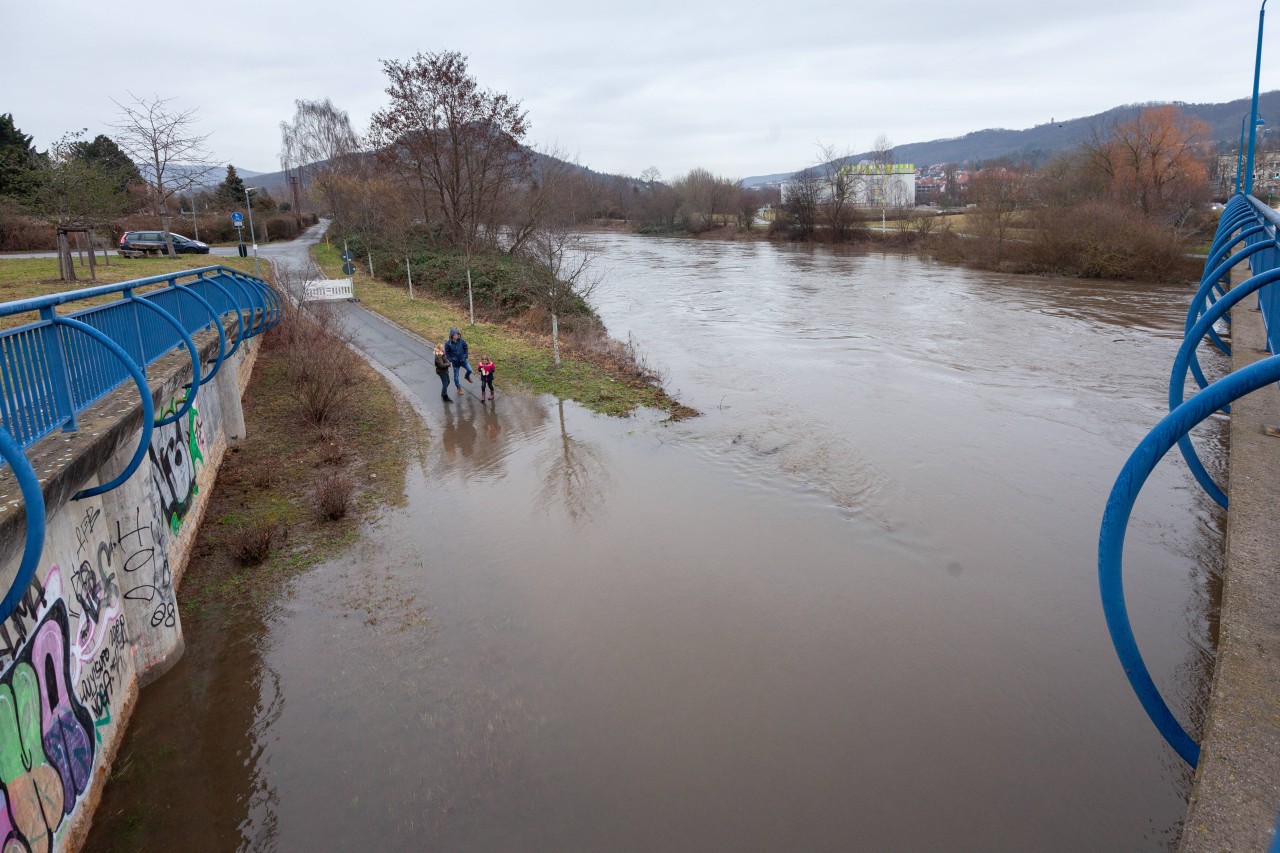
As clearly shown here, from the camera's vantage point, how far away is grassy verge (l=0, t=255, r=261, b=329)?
16031mm

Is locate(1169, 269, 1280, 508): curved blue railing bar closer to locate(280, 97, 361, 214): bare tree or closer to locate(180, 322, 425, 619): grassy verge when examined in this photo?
locate(180, 322, 425, 619): grassy verge

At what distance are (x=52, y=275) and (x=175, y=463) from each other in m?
16.2

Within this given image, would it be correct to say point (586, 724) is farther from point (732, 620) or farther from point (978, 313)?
point (978, 313)

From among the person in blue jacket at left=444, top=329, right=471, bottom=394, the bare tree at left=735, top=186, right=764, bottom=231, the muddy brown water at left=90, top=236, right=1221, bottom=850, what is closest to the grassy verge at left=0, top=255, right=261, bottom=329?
the person in blue jacket at left=444, top=329, right=471, bottom=394

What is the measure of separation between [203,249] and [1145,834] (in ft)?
137

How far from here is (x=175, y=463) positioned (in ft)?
28.9

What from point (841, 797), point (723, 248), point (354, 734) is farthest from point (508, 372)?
point (723, 248)

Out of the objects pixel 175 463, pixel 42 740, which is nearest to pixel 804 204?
pixel 175 463

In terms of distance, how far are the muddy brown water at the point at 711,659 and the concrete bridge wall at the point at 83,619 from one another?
48 cm

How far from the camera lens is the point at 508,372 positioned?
1898cm

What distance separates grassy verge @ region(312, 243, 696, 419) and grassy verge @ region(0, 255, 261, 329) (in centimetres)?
659

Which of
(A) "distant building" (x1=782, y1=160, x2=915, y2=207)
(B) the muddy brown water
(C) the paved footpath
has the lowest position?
(B) the muddy brown water

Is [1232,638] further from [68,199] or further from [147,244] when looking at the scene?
[147,244]

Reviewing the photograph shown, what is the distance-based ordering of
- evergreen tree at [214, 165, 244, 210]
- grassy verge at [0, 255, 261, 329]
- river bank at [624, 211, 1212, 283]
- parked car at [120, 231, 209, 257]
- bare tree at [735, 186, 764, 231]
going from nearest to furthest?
grassy verge at [0, 255, 261, 329] → parked car at [120, 231, 209, 257] → river bank at [624, 211, 1212, 283] → evergreen tree at [214, 165, 244, 210] → bare tree at [735, 186, 764, 231]
